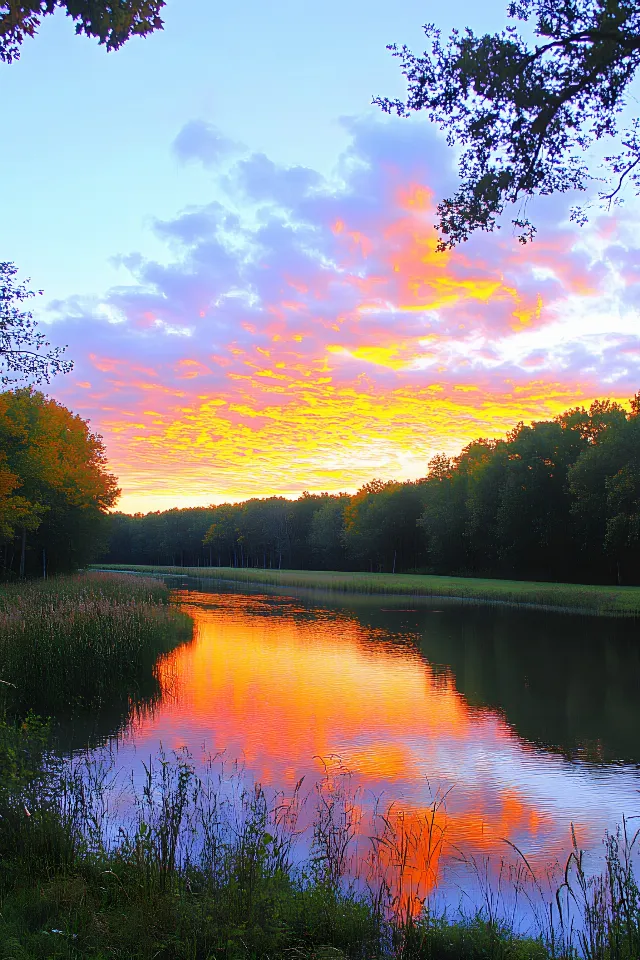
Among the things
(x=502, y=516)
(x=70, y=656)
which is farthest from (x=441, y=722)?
(x=502, y=516)

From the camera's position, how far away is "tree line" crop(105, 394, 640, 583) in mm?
51562

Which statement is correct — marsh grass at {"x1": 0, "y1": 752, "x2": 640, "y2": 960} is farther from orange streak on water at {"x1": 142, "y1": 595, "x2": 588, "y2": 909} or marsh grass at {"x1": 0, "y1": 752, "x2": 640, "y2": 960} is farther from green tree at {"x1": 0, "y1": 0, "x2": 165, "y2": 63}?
green tree at {"x1": 0, "y1": 0, "x2": 165, "y2": 63}

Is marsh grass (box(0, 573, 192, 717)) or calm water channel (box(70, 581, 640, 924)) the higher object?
marsh grass (box(0, 573, 192, 717))

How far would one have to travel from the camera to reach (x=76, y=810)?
6.69 meters

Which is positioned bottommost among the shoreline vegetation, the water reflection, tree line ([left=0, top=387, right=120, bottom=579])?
the water reflection

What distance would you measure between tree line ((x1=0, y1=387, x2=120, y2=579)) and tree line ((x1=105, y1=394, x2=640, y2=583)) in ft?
28.2

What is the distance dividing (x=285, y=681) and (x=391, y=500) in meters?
71.7

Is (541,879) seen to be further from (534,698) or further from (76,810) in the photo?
(534,698)

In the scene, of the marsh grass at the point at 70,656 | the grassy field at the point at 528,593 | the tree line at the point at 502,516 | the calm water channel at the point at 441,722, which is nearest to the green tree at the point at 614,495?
the tree line at the point at 502,516

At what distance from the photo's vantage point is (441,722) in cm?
1348

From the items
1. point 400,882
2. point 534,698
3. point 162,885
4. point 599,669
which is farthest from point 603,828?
point 599,669

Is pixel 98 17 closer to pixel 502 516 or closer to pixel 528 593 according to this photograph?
pixel 528 593

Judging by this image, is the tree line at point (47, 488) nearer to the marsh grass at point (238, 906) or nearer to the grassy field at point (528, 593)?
the grassy field at point (528, 593)

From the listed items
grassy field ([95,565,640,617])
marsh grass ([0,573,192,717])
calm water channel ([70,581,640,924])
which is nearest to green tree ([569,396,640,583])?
grassy field ([95,565,640,617])
